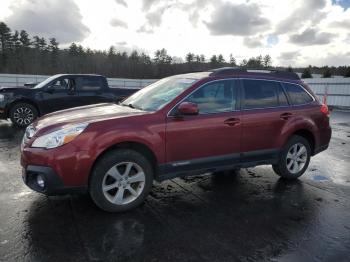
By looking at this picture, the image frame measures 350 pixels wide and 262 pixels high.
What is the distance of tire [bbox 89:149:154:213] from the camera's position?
416 centimetres

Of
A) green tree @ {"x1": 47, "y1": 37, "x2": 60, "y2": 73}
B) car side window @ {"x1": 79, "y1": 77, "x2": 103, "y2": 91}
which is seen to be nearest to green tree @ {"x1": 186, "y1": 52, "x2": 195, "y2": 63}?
green tree @ {"x1": 47, "y1": 37, "x2": 60, "y2": 73}

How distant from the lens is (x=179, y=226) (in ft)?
13.1

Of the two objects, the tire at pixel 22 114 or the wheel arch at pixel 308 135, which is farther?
the tire at pixel 22 114

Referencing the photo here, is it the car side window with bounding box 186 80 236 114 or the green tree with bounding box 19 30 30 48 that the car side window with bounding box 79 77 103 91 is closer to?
the car side window with bounding box 186 80 236 114

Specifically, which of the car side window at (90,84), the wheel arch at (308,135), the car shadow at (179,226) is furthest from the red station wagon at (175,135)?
the car side window at (90,84)

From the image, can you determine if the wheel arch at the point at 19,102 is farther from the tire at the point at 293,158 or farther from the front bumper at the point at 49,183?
the tire at the point at 293,158

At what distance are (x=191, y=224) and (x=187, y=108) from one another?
4.67ft

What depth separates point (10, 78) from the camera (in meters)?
26.8

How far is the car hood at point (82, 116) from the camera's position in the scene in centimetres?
423

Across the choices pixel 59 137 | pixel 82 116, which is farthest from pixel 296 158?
pixel 59 137

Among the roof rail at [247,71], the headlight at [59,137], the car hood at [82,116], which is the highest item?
the roof rail at [247,71]

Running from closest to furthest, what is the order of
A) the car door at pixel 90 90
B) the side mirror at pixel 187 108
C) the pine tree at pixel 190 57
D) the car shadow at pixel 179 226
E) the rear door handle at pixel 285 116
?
the car shadow at pixel 179 226 → the side mirror at pixel 187 108 → the rear door handle at pixel 285 116 → the car door at pixel 90 90 → the pine tree at pixel 190 57

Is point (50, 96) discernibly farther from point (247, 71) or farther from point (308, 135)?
point (308, 135)

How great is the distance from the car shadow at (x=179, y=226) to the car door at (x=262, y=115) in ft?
2.23
